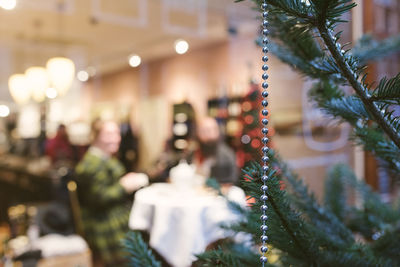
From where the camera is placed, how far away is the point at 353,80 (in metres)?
0.49

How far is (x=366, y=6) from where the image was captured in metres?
3.29

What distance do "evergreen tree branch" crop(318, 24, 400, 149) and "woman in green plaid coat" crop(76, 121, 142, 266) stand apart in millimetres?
2916

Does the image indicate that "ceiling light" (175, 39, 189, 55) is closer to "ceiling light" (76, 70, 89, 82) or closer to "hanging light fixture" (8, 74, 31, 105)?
"ceiling light" (76, 70, 89, 82)

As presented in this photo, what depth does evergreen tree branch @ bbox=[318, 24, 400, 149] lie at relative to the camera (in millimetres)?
460

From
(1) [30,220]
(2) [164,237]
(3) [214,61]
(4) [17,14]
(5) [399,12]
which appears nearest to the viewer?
(2) [164,237]

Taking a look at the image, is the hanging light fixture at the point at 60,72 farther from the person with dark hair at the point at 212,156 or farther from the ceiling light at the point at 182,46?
the person with dark hair at the point at 212,156

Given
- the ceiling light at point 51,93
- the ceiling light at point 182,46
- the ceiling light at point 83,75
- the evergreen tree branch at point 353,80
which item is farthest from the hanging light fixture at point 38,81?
the evergreen tree branch at point 353,80

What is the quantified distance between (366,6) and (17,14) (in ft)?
14.4

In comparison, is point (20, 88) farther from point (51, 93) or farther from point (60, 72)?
point (60, 72)

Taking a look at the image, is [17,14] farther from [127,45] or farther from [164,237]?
[164,237]

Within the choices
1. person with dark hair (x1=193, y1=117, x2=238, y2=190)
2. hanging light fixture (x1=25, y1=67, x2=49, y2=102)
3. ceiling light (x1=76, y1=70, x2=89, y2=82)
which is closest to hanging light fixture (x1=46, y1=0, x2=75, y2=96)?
hanging light fixture (x1=25, y1=67, x2=49, y2=102)

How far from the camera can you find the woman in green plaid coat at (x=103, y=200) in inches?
128

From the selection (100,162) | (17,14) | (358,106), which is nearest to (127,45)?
(17,14)

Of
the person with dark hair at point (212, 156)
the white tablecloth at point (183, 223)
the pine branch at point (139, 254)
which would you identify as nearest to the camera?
the pine branch at point (139, 254)
